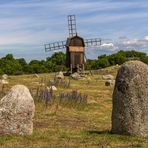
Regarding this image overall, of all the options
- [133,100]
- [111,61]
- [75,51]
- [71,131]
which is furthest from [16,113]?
[111,61]

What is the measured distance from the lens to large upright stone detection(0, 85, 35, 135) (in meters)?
15.5

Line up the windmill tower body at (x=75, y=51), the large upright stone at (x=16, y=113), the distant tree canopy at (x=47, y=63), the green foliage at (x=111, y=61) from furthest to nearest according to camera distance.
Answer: the green foliage at (x=111, y=61) < the distant tree canopy at (x=47, y=63) < the windmill tower body at (x=75, y=51) < the large upright stone at (x=16, y=113)

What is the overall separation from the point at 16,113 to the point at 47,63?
233 feet

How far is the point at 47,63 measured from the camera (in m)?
86.6

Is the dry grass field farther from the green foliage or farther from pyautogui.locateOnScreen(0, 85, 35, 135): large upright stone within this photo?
the green foliage

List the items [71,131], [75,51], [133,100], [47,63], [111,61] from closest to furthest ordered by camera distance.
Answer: [133,100]
[71,131]
[75,51]
[47,63]
[111,61]

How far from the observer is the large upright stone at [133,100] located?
16078mm

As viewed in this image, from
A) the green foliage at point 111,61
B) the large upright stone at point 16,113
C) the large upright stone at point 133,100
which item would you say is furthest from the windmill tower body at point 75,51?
the large upright stone at point 16,113

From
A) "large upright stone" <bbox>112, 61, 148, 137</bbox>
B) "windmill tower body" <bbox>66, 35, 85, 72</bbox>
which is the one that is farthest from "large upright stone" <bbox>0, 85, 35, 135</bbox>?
"windmill tower body" <bbox>66, 35, 85, 72</bbox>

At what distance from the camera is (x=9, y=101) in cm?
1559

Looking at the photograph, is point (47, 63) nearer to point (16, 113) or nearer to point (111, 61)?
point (111, 61)

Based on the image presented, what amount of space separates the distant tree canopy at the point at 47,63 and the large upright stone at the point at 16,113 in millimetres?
58895

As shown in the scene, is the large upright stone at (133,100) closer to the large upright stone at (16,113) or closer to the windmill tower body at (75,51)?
the large upright stone at (16,113)

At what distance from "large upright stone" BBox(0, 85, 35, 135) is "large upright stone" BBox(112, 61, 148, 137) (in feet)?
10.4
